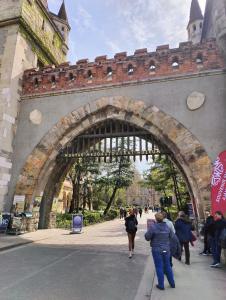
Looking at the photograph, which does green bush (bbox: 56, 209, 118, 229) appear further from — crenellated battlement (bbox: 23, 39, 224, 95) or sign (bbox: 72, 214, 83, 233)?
crenellated battlement (bbox: 23, 39, 224, 95)

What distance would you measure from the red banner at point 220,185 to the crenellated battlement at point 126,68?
4986mm

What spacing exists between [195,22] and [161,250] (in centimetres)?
2068

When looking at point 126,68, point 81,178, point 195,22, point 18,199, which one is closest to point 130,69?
point 126,68

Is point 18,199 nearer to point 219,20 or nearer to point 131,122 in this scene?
point 131,122

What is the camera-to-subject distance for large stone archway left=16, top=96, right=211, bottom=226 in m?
10.5

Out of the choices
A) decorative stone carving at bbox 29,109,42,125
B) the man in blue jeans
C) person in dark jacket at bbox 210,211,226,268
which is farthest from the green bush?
the man in blue jeans

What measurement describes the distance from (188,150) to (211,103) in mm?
2197

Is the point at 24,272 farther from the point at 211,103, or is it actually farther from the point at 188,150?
the point at 211,103

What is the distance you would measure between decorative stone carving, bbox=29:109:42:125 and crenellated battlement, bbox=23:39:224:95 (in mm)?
1093

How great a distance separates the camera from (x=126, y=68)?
1266 centimetres

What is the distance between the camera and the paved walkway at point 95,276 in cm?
466

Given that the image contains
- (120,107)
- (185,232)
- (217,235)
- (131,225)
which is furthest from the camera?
(120,107)

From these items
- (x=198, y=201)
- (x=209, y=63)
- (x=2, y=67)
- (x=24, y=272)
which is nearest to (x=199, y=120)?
(x=209, y=63)

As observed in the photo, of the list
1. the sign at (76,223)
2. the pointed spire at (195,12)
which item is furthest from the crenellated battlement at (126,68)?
the pointed spire at (195,12)
